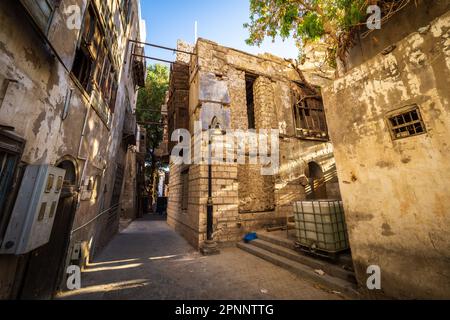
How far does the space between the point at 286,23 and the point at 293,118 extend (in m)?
5.11

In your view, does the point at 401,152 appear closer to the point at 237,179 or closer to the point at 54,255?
the point at 237,179

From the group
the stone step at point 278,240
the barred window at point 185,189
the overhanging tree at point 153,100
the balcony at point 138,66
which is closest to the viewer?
the stone step at point 278,240

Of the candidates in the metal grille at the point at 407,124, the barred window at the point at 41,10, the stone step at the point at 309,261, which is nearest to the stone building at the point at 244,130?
the stone step at the point at 309,261

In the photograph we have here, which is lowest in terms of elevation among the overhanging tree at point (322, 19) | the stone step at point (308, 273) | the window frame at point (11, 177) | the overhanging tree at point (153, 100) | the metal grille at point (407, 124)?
the stone step at point (308, 273)

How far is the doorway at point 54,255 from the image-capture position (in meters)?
2.96

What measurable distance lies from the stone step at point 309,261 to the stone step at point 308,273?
9 cm

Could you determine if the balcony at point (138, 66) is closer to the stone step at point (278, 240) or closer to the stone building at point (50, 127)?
the stone building at point (50, 127)

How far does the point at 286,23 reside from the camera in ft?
16.9

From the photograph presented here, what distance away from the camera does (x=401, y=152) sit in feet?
9.93

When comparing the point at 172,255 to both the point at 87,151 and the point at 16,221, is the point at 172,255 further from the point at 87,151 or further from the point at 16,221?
the point at 16,221

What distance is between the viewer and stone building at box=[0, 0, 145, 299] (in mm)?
2139

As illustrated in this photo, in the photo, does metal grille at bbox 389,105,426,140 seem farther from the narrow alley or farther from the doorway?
the doorway

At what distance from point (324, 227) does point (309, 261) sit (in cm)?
97
